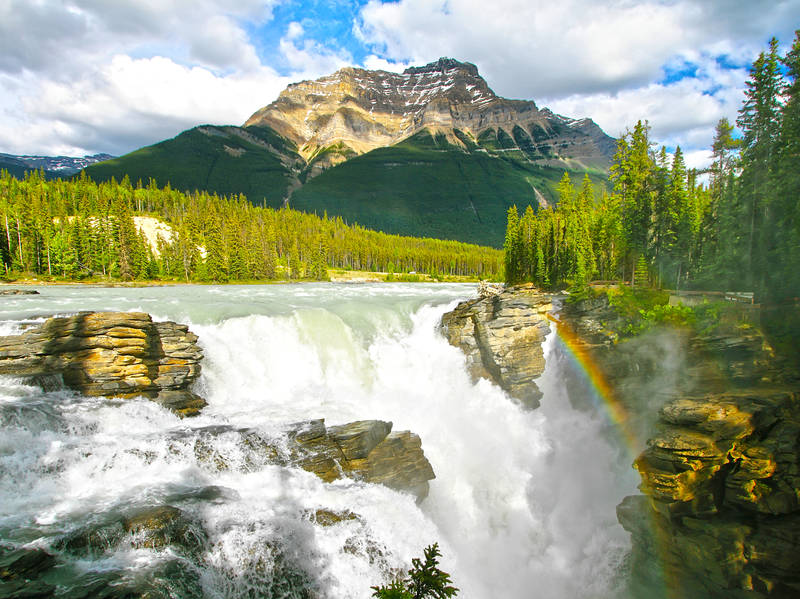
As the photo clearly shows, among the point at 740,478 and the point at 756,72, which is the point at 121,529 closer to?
the point at 740,478

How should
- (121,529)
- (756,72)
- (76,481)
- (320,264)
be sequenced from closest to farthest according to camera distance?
(121,529)
(76,481)
(756,72)
(320,264)

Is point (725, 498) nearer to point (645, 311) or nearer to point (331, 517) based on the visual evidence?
point (645, 311)

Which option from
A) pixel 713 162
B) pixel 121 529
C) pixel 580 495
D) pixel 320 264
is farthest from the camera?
pixel 320 264

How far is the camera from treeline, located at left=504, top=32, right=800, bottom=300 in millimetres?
22688

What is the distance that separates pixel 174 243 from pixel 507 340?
3683 inches

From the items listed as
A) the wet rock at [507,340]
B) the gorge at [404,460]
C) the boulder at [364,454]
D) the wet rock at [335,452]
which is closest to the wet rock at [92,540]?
the gorge at [404,460]

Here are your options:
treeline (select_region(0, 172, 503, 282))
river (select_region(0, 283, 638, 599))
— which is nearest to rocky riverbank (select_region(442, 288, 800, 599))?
river (select_region(0, 283, 638, 599))

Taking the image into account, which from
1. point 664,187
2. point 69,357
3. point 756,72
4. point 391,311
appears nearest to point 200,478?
point 69,357

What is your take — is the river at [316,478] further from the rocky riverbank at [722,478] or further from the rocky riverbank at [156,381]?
the rocky riverbank at [722,478]

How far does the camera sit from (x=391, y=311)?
33188mm

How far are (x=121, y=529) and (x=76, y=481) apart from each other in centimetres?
350

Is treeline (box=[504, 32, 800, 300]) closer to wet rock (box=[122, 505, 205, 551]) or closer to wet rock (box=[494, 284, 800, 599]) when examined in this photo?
wet rock (box=[494, 284, 800, 599])

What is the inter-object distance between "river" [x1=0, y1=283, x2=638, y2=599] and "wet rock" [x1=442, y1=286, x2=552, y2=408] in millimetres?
899

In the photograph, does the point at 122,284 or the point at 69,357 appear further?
the point at 122,284
